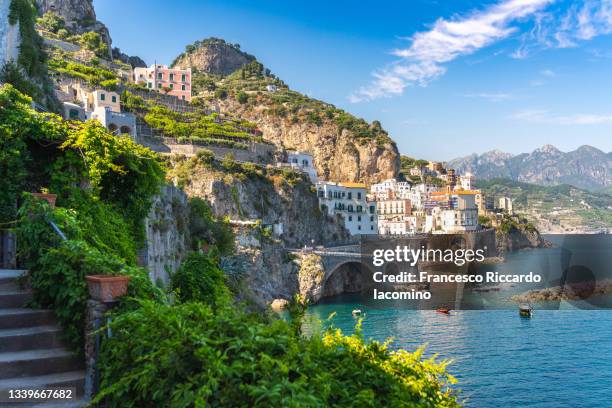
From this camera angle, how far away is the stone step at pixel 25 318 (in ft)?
18.4

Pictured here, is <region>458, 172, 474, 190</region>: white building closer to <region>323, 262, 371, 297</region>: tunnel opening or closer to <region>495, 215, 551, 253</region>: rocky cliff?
<region>495, 215, 551, 253</region>: rocky cliff

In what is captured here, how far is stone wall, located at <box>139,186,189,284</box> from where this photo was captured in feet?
57.4

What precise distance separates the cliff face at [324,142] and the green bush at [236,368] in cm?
8284

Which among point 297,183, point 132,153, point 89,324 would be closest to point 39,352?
point 89,324

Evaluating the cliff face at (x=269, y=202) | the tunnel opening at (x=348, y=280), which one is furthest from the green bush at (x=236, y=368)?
the tunnel opening at (x=348, y=280)

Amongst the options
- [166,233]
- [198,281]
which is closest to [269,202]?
[166,233]

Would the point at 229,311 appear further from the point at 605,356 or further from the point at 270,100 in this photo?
the point at 270,100

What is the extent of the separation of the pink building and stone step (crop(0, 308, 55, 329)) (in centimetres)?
6456

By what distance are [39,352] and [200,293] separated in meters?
3.96

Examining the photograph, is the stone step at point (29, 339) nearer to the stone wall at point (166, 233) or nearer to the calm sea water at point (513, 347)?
the stone wall at point (166, 233)

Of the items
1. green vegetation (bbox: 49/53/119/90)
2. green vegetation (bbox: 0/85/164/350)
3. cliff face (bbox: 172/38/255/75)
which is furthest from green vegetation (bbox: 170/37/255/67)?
green vegetation (bbox: 0/85/164/350)

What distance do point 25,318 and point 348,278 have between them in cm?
4873

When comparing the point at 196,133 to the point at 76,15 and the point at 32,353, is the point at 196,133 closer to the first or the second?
the point at 76,15

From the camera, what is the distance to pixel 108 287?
485 cm
